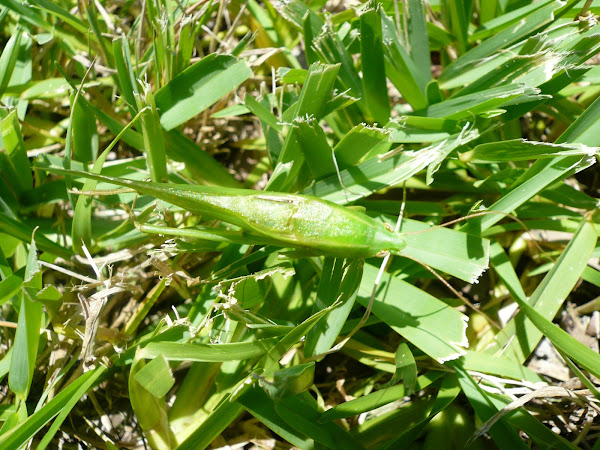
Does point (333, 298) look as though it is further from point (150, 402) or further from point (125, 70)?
point (125, 70)

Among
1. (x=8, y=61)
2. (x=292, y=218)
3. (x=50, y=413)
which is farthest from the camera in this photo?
(x=8, y=61)

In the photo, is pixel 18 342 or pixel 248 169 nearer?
pixel 18 342

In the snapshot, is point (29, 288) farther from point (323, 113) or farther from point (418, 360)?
point (418, 360)

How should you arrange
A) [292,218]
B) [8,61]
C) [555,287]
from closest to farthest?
[292,218], [555,287], [8,61]

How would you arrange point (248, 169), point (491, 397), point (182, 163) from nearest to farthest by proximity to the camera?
point (491, 397) → point (182, 163) → point (248, 169)

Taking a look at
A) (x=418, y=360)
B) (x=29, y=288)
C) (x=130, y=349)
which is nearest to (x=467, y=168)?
(x=418, y=360)

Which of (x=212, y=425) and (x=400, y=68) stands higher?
(x=400, y=68)

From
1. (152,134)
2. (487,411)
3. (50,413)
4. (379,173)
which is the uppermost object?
(152,134)

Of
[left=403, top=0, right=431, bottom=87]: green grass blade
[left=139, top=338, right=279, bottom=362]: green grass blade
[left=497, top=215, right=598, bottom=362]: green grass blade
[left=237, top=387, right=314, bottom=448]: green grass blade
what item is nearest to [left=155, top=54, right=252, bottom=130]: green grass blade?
[left=403, top=0, right=431, bottom=87]: green grass blade

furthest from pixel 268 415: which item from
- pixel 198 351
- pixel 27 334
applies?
pixel 27 334
